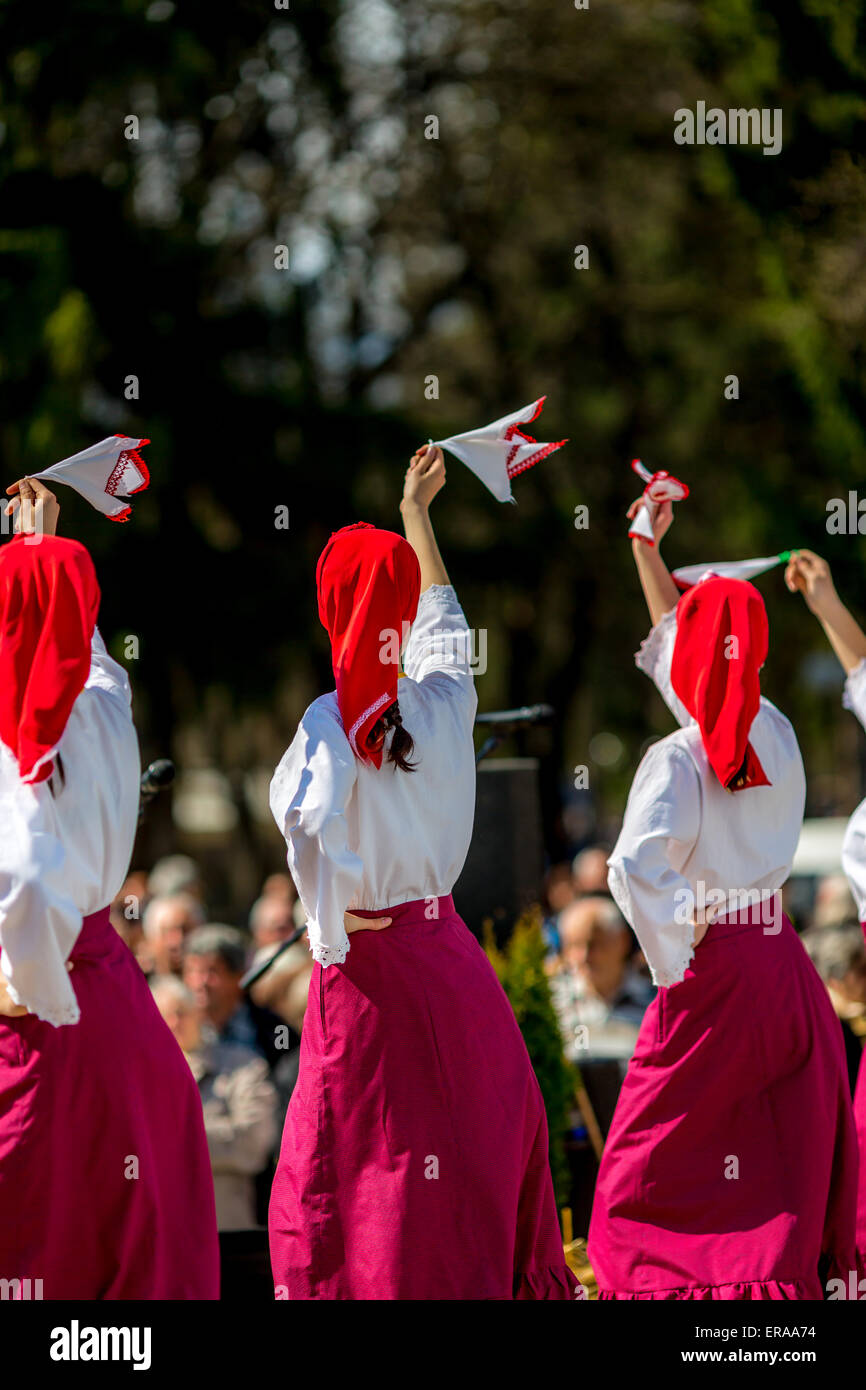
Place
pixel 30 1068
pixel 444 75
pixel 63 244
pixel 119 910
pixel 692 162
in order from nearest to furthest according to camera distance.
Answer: pixel 30 1068, pixel 119 910, pixel 63 244, pixel 444 75, pixel 692 162

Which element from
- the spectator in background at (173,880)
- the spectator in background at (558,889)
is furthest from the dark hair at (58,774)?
the spectator in background at (558,889)

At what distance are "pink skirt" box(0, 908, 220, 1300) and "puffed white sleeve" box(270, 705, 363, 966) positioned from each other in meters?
0.41

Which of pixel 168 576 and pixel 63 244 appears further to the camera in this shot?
pixel 168 576

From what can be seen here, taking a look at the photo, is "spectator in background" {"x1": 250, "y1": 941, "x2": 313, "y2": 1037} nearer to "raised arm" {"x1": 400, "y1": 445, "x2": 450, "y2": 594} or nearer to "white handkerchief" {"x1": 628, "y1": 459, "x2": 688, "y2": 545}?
"white handkerchief" {"x1": 628, "y1": 459, "x2": 688, "y2": 545}

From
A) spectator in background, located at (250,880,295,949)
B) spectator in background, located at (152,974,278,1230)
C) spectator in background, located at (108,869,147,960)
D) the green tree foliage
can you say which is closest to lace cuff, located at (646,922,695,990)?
the green tree foliage

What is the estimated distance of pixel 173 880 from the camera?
9.61m

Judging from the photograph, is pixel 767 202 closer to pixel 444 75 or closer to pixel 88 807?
pixel 444 75

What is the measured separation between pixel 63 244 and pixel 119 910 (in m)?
5.04

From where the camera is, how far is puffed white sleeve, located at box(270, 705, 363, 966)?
3.38 metres

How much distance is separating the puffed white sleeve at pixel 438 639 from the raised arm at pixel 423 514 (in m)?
0.04

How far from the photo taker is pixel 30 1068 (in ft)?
11.1
